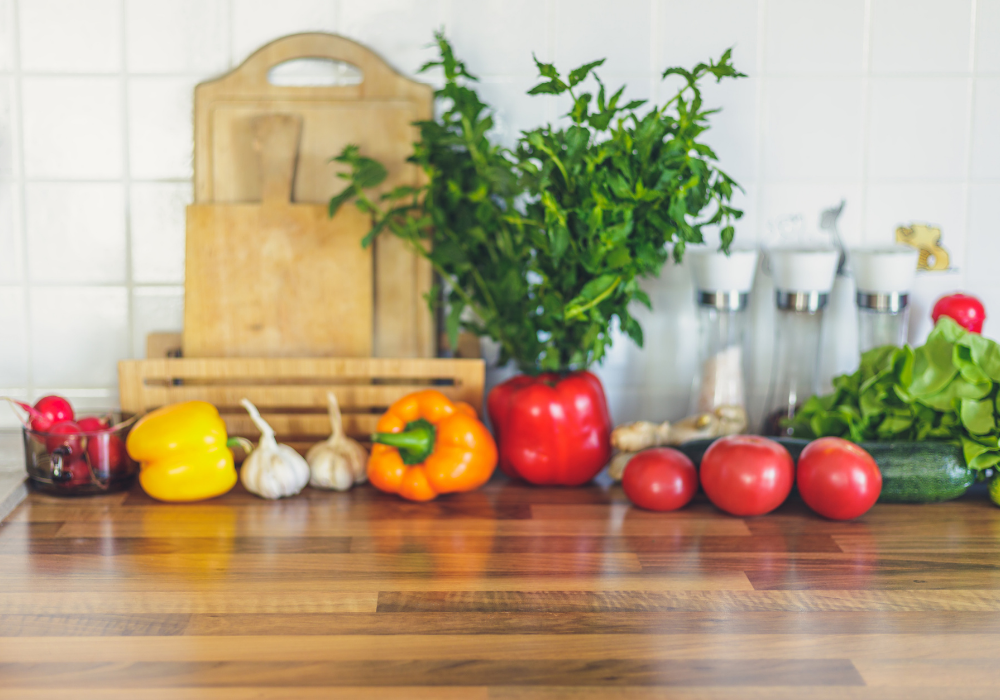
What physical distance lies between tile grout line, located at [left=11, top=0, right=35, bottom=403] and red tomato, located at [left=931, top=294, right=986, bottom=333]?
1.41 meters

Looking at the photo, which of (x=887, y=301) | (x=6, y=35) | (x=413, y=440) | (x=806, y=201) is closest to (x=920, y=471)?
(x=887, y=301)

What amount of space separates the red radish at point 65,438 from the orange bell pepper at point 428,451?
0.38 meters

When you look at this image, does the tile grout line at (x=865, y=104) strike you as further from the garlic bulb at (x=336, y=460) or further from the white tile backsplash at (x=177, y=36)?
the white tile backsplash at (x=177, y=36)

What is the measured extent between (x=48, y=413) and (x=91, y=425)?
0.06 meters

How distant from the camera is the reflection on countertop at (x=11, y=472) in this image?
1.01 metres

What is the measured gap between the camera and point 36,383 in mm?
1285

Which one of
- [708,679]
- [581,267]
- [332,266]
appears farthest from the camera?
[332,266]

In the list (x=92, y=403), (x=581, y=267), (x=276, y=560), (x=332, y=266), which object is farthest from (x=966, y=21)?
(x=92, y=403)

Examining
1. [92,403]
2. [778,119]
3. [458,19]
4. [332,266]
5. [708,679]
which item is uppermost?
[458,19]

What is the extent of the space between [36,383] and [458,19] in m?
0.89

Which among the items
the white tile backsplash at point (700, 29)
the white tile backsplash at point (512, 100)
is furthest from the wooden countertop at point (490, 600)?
the white tile backsplash at point (700, 29)

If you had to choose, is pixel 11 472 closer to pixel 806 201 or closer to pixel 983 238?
pixel 806 201

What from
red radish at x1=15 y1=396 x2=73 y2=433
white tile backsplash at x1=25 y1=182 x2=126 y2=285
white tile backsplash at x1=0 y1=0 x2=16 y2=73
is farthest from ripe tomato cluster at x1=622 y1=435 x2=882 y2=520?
white tile backsplash at x1=0 y1=0 x2=16 y2=73

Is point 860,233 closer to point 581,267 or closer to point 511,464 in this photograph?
point 581,267
